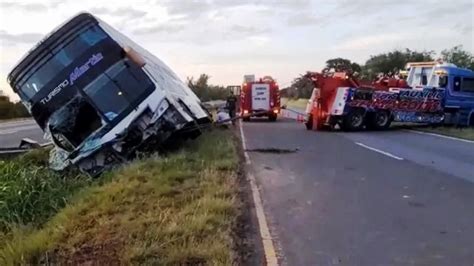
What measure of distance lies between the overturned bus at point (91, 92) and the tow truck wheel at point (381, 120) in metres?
14.7

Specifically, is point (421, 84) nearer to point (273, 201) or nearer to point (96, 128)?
point (96, 128)

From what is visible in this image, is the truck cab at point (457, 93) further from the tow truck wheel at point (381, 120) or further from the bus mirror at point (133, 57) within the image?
the bus mirror at point (133, 57)

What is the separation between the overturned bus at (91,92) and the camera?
1315 cm

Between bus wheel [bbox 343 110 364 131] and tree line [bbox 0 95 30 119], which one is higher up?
bus wheel [bbox 343 110 364 131]

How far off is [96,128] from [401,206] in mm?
7093

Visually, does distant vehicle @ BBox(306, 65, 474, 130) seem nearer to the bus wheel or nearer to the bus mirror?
the bus wheel

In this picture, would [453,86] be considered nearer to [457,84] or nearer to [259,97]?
[457,84]

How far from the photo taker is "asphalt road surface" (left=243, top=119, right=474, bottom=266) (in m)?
6.61

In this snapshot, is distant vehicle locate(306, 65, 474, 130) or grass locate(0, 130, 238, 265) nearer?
grass locate(0, 130, 238, 265)

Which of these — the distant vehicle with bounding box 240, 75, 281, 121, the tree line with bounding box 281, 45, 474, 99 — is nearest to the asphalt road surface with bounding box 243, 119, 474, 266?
the distant vehicle with bounding box 240, 75, 281, 121

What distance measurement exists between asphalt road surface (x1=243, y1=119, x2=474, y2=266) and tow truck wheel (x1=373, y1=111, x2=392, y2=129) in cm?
842

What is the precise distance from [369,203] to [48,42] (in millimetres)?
7869

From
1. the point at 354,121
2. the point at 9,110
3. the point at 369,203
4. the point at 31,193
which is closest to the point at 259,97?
the point at 354,121

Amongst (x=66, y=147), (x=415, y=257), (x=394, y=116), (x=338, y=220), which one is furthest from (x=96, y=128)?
(x=394, y=116)
